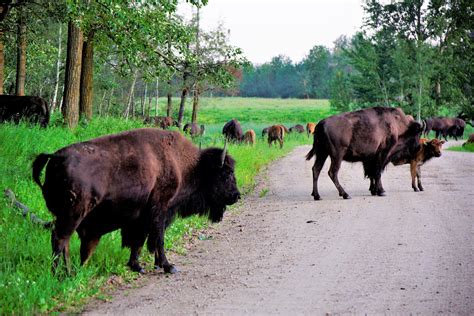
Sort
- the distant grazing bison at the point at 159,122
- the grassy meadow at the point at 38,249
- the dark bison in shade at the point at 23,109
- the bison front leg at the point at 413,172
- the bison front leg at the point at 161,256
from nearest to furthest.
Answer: the grassy meadow at the point at 38,249, the bison front leg at the point at 161,256, the bison front leg at the point at 413,172, the dark bison in shade at the point at 23,109, the distant grazing bison at the point at 159,122

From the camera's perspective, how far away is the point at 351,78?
52.4m

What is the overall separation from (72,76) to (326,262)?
1090 centimetres

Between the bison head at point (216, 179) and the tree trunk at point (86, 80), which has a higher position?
the tree trunk at point (86, 80)

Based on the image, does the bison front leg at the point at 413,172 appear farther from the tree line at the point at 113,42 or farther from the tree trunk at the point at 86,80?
the tree trunk at the point at 86,80

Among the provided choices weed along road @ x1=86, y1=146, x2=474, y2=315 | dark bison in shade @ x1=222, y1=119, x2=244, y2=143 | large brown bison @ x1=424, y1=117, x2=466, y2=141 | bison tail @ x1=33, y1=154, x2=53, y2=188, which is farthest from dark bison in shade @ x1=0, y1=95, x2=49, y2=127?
large brown bison @ x1=424, y1=117, x2=466, y2=141

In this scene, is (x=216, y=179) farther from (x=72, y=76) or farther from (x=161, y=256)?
(x=72, y=76)

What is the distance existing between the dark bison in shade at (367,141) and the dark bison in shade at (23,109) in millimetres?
8295

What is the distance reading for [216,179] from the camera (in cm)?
822

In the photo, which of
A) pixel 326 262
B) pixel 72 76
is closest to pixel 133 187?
pixel 326 262

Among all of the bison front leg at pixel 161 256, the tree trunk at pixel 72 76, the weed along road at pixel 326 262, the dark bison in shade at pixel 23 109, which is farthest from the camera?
the dark bison in shade at pixel 23 109

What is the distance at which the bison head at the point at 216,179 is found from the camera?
8.13 meters

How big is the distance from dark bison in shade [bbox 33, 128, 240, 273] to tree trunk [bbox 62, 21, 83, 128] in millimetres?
9170

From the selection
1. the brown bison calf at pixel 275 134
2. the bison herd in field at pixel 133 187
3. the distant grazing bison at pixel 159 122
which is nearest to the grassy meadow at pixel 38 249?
the bison herd in field at pixel 133 187

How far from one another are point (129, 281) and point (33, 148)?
22.1 ft
